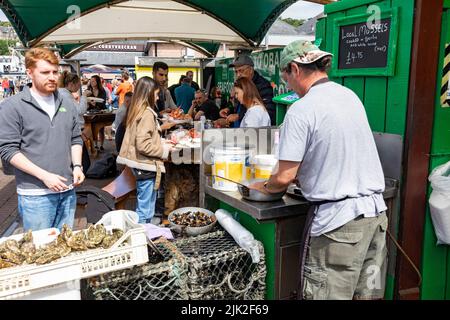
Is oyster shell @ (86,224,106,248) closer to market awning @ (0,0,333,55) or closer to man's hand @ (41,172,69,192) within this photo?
man's hand @ (41,172,69,192)

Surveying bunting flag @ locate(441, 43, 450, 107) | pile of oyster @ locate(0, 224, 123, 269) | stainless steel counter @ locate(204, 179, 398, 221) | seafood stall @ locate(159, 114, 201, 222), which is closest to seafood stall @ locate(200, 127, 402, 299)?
stainless steel counter @ locate(204, 179, 398, 221)

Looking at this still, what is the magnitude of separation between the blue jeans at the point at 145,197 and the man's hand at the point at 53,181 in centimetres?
160

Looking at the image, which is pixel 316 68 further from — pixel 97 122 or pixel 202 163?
pixel 97 122

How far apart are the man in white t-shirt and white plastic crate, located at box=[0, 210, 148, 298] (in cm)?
79

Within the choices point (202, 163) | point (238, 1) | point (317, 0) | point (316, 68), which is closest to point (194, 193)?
point (202, 163)

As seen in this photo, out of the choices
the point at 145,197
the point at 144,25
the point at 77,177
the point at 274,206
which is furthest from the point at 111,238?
the point at 144,25

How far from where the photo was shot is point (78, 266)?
179 centimetres

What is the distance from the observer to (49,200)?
2707 millimetres

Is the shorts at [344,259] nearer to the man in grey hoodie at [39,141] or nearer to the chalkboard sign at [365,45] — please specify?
the chalkboard sign at [365,45]

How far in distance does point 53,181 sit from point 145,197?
5.82 ft

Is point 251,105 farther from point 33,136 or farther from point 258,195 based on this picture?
point 33,136

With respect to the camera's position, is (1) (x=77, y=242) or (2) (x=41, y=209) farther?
(2) (x=41, y=209)

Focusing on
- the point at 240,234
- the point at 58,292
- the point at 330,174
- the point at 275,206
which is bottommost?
the point at 58,292

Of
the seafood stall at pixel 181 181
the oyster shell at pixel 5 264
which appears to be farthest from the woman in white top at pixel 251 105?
the oyster shell at pixel 5 264
